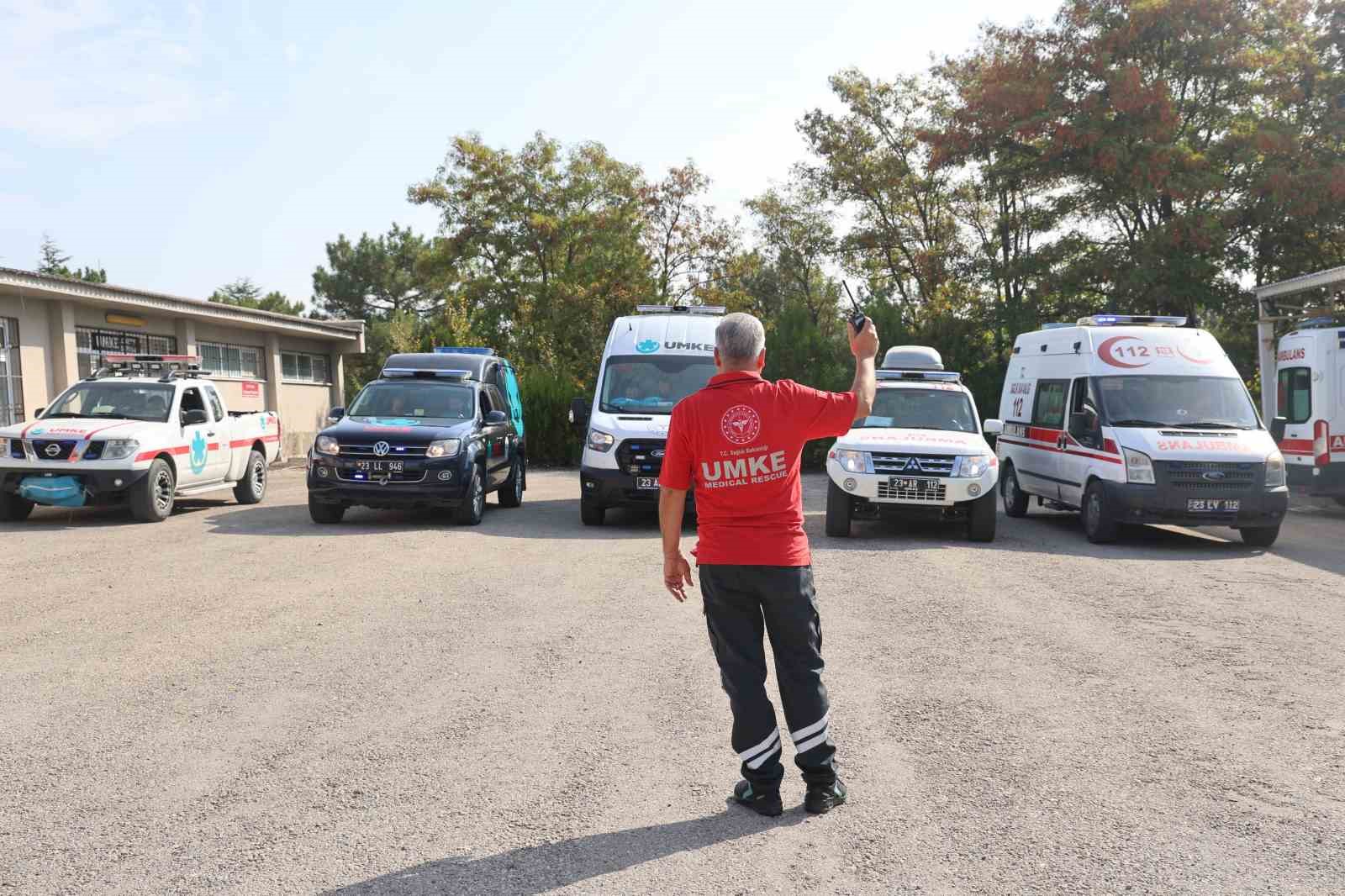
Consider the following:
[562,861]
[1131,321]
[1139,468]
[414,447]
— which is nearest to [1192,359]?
[1131,321]

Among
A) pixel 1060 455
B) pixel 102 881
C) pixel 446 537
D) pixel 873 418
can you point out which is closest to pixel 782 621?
pixel 102 881

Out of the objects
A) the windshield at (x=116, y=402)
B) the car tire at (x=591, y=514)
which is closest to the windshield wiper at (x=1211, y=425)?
the car tire at (x=591, y=514)

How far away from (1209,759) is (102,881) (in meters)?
4.40

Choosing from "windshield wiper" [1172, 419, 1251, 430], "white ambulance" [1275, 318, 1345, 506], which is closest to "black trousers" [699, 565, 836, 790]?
"windshield wiper" [1172, 419, 1251, 430]

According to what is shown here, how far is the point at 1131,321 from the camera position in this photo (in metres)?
14.4

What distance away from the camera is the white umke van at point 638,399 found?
13391mm

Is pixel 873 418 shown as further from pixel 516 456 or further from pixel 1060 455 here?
pixel 516 456

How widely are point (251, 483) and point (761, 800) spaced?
1396cm

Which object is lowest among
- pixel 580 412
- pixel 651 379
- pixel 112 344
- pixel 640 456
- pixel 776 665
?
pixel 776 665

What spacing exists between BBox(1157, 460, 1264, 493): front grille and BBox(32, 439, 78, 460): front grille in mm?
12473

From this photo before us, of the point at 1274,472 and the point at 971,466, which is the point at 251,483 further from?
the point at 1274,472

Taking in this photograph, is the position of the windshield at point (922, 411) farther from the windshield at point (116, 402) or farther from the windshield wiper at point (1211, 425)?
the windshield at point (116, 402)

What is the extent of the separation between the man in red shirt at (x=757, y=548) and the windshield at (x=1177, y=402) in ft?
31.7

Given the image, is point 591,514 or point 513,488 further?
point 513,488
